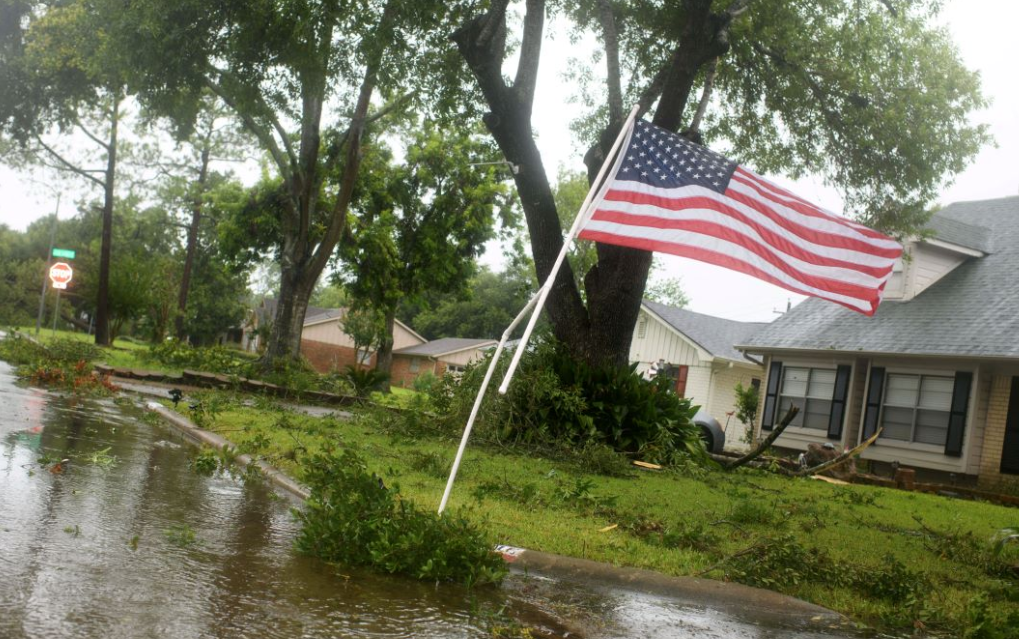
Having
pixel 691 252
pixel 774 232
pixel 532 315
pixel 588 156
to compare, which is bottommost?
pixel 532 315

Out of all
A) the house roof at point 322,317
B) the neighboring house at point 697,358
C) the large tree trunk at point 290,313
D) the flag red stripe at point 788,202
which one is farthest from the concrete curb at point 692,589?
the house roof at point 322,317

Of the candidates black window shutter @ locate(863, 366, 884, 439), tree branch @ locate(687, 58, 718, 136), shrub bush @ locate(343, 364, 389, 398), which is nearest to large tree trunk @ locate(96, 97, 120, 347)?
shrub bush @ locate(343, 364, 389, 398)

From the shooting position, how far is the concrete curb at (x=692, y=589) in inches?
202

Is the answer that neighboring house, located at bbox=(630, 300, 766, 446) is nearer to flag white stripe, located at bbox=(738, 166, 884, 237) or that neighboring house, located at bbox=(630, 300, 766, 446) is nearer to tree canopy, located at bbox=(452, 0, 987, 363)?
tree canopy, located at bbox=(452, 0, 987, 363)

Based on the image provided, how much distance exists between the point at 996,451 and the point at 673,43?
1068 centimetres

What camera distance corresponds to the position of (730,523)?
785cm

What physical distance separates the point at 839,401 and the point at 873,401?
119cm

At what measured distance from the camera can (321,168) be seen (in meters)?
27.5

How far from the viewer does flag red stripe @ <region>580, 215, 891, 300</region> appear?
7281 mm

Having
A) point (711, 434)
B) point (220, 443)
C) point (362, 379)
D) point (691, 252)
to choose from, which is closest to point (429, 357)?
point (362, 379)

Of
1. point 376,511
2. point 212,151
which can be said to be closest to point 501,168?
point 212,151

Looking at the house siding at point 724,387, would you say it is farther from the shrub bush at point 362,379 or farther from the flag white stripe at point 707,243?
the flag white stripe at point 707,243

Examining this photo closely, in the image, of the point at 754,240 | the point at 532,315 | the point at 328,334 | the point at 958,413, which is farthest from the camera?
the point at 328,334

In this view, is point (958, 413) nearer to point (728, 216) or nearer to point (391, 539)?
point (728, 216)
